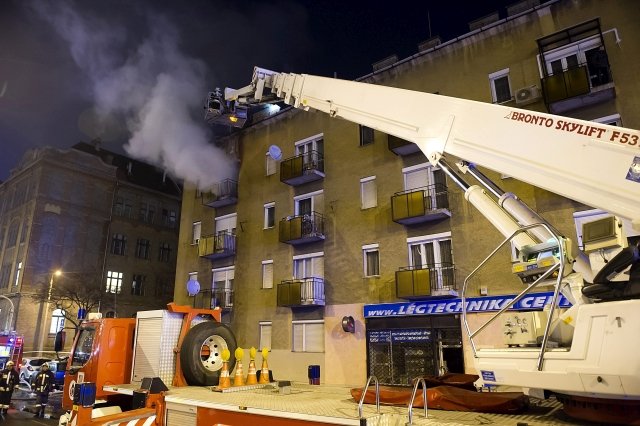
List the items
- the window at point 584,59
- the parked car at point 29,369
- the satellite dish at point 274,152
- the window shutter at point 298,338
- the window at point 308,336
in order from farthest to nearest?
the parked car at point 29,369
the satellite dish at point 274,152
the window shutter at point 298,338
the window at point 308,336
the window at point 584,59

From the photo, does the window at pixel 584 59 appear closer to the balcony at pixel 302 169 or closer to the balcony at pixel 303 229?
the balcony at pixel 302 169

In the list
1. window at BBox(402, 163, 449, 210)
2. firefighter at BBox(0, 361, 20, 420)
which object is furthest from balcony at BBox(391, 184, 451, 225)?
firefighter at BBox(0, 361, 20, 420)

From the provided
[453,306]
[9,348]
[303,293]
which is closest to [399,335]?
[453,306]

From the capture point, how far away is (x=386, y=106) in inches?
281

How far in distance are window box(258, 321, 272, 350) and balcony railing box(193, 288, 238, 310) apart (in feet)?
8.50

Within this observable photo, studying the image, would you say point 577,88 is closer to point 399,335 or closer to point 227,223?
point 399,335

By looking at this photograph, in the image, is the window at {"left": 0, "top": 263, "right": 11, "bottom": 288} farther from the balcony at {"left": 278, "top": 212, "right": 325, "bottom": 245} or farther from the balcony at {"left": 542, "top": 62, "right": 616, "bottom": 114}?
the balcony at {"left": 542, "top": 62, "right": 616, "bottom": 114}

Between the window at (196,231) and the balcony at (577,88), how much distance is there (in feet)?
68.8

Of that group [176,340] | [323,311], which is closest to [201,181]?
[323,311]

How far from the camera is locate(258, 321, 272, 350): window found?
2331 centimetres

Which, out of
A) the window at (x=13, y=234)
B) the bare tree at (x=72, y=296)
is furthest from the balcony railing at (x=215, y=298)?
the window at (x=13, y=234)

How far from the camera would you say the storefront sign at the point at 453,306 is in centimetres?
1555

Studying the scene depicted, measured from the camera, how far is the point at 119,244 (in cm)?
4472

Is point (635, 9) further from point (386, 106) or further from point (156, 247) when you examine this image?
point (156, 247)
